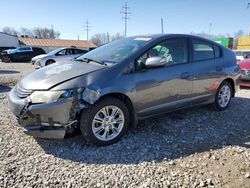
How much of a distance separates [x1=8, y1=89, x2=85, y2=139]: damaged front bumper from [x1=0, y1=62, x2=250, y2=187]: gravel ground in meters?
0.32

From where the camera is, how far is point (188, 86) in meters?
4.53

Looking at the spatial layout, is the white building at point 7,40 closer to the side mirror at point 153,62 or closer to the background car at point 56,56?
the background car at point 56,56

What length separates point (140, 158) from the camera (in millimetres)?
3395

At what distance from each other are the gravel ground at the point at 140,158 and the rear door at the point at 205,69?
640mm

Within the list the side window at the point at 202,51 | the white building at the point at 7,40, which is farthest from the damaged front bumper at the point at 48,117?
the white building at the point at 7,40

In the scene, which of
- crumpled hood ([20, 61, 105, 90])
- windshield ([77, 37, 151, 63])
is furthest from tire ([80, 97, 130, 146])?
windshield ([77, 37, 151, 63])

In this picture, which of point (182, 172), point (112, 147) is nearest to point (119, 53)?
point (112, 147)

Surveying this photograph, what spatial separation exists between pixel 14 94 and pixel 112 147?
1636 millimetres

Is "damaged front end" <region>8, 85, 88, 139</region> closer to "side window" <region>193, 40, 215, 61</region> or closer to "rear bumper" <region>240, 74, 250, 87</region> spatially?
"side window" <region>193, 40, 215, 61</region>

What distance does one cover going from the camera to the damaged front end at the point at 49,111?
Result: 10.8 feet

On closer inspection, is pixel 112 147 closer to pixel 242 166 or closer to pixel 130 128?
pixel 130 128

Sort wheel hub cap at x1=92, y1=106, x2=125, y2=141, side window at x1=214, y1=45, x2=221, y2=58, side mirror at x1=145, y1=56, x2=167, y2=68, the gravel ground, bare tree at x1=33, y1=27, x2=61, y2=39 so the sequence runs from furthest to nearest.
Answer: bare tree at x1=33, y1=27, x2=61, y2=39 → side window at x1=214, y1=45, x2=221, y2=58 → side mirror at x1=145, y1=56, x2=167, y2=68 → wheel hub cap at x1=92, y1=106, x2=125, y2=141 → the gravel ground

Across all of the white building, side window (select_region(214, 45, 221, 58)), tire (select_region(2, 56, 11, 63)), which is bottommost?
tire (select_region(2, 56, 11, 63))

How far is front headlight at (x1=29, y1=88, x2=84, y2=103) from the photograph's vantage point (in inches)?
130
